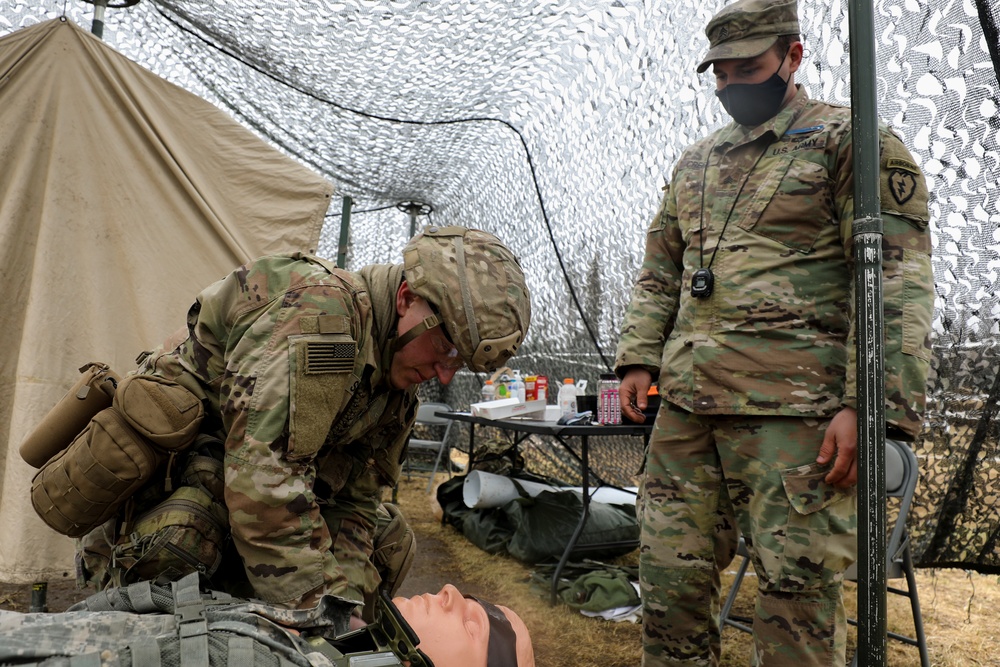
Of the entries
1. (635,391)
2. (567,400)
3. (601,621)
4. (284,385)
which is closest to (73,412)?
(284,385)

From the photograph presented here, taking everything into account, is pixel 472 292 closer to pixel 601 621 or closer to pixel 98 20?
pixel 601 621

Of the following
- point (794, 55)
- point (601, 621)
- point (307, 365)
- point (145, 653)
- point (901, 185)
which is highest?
point (794, 55)

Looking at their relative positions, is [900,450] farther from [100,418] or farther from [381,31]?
[381,31]

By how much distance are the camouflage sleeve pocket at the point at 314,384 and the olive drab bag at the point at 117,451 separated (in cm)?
27

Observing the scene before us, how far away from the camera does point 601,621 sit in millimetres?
3074

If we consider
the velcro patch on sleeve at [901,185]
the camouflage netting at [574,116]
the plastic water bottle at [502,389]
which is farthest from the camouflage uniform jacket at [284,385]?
the plastic water bottle at [502,389]

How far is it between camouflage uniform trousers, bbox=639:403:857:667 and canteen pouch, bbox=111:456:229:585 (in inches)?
43.0

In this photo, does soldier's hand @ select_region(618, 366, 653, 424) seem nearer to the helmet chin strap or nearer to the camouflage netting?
the helmet chin strap

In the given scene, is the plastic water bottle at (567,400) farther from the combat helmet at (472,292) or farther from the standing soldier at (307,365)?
the combat helmet at (472,292)

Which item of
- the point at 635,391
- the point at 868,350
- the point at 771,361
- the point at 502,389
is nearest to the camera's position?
the point at 868,350

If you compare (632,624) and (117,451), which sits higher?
(117,451)

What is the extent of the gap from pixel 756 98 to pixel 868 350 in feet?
4.18

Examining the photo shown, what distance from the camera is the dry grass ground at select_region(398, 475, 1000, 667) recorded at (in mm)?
2691

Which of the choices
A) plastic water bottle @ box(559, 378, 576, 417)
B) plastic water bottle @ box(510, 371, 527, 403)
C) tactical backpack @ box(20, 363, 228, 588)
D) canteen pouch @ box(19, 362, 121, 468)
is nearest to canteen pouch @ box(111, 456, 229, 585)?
tactical backpack @ box(20, 363, 228, 588)
